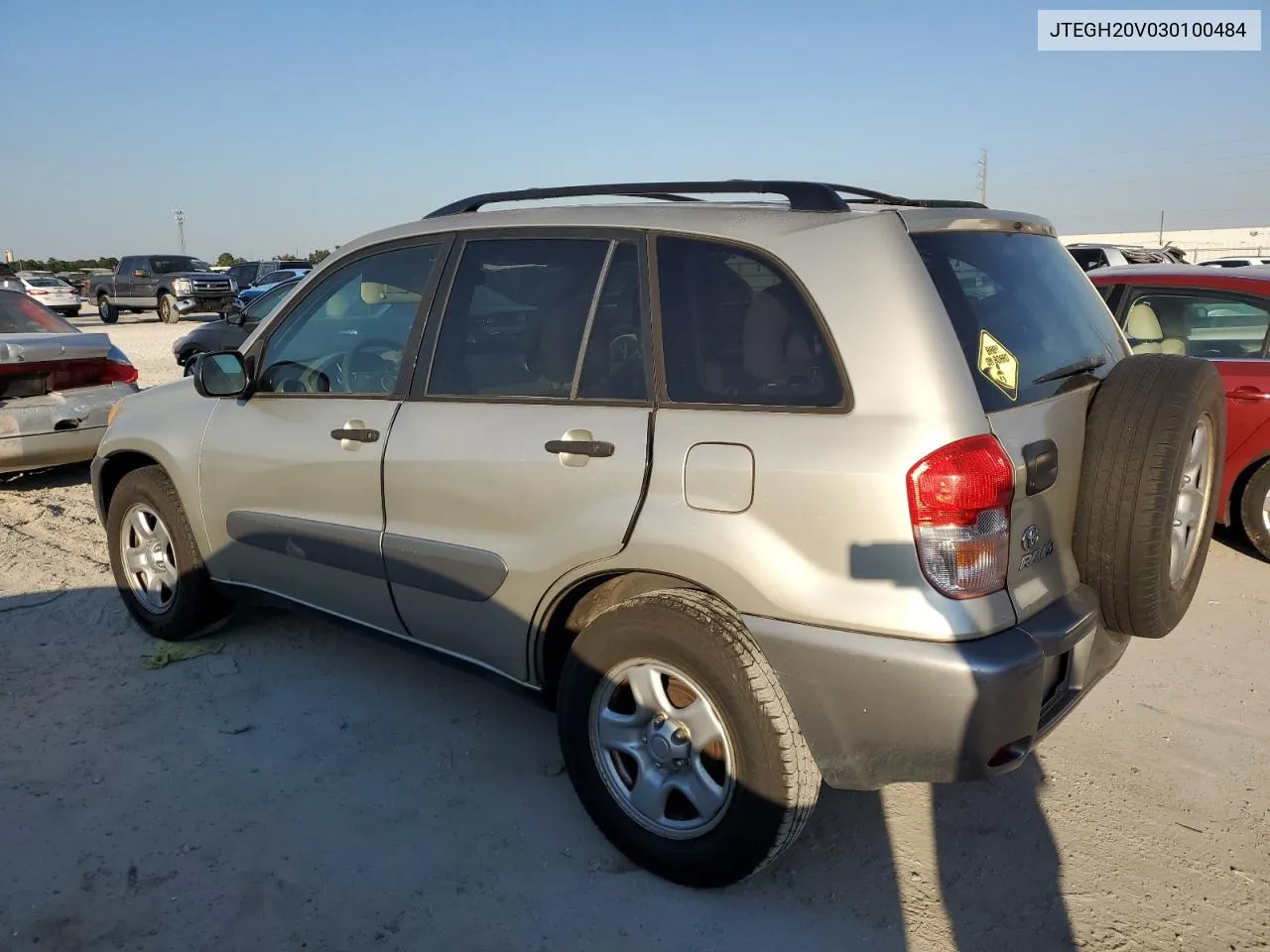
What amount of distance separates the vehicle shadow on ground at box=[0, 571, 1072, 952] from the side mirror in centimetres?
102

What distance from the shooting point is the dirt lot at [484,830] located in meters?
2.56

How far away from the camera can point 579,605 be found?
2.91m

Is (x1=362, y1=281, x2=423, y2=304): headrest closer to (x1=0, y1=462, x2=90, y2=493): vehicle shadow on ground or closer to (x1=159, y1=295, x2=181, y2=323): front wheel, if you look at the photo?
(x1=0, y1=462, x2=90, y2=493): vehicle shadow on ground

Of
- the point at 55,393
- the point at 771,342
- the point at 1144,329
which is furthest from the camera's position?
the point at 55,393

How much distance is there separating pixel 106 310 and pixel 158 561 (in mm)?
30461

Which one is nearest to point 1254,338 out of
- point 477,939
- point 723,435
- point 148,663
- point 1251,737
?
point 1251,737

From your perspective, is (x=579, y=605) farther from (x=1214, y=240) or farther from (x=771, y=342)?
(x=1214, y=240)

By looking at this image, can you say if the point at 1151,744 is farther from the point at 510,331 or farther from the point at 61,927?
the point at 61,927

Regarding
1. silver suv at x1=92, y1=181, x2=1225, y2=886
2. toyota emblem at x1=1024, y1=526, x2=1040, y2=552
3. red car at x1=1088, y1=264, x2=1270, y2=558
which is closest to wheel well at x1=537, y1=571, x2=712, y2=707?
silver suv at x1=92, y1=181, x2=1225, y2=886

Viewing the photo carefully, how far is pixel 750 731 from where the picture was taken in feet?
8.01

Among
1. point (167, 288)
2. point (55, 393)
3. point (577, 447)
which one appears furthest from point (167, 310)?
point (577, 447)

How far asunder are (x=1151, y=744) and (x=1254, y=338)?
305 cm

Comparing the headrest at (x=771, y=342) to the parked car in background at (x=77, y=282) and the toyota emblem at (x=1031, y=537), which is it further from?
the parked car in background at (x=77, y=282)

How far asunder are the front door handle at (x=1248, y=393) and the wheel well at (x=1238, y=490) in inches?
14.9
